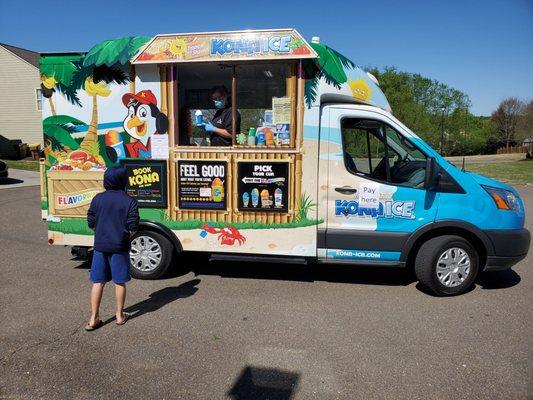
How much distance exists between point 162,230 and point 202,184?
816 mm

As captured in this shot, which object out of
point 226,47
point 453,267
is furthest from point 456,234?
point 226,47

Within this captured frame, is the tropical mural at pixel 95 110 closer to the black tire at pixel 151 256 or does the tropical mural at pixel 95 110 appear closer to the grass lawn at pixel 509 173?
the black tire at pixel 151 256

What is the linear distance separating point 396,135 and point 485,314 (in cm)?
227

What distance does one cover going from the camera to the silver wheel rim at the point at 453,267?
5070 mm

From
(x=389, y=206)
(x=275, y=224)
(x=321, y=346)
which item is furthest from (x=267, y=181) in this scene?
(x=321, y=346)

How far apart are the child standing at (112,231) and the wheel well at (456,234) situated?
10.9ft

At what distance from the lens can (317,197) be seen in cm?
520

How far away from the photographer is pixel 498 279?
586 centimetres

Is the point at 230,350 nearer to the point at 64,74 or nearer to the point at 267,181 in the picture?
the point at 267,181

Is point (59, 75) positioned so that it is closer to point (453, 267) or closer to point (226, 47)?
point (226, 47)

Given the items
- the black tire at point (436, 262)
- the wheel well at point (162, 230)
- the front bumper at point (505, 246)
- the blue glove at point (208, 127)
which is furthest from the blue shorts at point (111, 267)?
→ the front bumper at point (505, 246)

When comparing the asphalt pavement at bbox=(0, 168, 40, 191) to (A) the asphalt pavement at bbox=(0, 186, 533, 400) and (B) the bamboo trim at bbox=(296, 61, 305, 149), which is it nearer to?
(A) the asphalt pavement at bbox=(0, 186, 533, 400)

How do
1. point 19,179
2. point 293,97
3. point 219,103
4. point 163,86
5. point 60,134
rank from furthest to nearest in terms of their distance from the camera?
point 19,179 → point 219,103 → point 60,134 → point 163,86 → point 293,97

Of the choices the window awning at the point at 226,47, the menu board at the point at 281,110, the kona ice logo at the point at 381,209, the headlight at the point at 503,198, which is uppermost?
the window awning at the point at 226,47
